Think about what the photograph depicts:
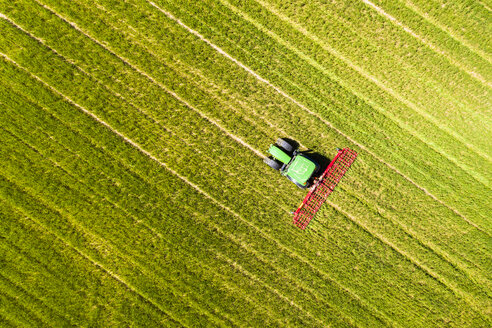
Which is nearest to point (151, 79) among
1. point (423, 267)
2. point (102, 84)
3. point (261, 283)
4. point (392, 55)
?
point (102, 84)

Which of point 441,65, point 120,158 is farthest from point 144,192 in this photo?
point 441,65

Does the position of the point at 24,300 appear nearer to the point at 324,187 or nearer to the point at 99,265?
the point at 99,265

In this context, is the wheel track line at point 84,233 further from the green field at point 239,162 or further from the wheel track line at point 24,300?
the wheel track line at point 24,300

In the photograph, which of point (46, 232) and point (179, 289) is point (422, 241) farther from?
point (46, 232)

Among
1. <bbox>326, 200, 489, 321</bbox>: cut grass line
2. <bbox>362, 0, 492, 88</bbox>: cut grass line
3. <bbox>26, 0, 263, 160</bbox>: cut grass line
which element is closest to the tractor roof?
<bbox>26, 0, 263, 160</bbox>: cut grass line

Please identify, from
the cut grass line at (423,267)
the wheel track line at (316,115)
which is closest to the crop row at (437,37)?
the wheel track line at (316,115)

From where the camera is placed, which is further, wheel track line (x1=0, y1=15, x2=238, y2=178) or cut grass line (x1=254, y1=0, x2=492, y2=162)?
cut grass line (x1=254, y1=0, x2=492, y2=162)

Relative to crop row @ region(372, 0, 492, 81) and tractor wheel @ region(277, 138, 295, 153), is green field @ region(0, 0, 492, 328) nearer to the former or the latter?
crop row @ region(372, 0, 492, 81)
